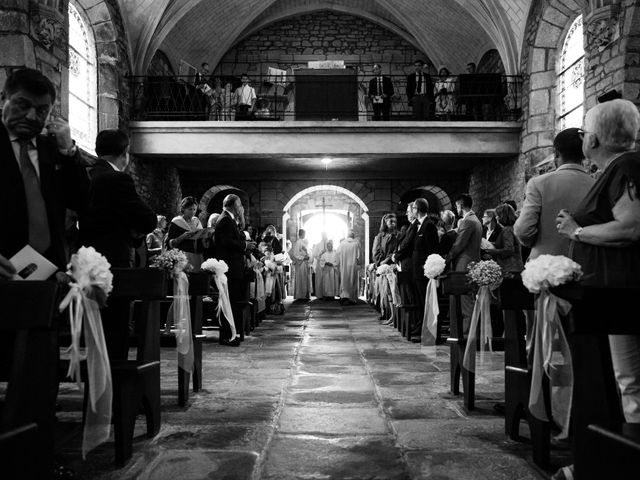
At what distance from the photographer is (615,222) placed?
2.23 m

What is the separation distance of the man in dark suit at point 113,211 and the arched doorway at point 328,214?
13.6 meters

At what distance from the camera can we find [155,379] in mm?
2951

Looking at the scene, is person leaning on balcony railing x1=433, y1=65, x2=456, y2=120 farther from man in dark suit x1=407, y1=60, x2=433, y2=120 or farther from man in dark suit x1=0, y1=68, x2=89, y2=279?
man in dark suit x1=0, y1=68, x2=89, y2=279

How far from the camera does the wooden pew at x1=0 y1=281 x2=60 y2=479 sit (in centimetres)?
153

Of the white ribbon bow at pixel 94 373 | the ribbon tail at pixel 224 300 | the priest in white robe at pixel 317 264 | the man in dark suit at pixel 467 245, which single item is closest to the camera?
the white ribbon bow at pixel 94 373

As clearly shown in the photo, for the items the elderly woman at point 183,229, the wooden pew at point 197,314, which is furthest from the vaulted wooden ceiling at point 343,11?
the wooden pew at point 197,314

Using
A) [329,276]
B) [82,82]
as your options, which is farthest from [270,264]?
[329,276]

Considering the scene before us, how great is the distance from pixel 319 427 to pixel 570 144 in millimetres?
1836

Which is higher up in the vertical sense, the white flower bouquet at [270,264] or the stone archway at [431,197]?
the stone archway at [431,197]

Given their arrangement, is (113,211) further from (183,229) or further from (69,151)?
(183,229)

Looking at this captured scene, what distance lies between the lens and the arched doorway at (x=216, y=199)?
52.1 ft

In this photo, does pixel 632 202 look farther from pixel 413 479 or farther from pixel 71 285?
pixel 71 285

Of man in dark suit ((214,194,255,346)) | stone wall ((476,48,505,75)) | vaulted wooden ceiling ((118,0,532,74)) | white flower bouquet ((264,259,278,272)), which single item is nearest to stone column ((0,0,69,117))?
man in dark suit ((214,194,255,346))

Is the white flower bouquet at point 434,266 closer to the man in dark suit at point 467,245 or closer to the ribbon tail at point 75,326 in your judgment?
the man in dark suit at point 467,245
